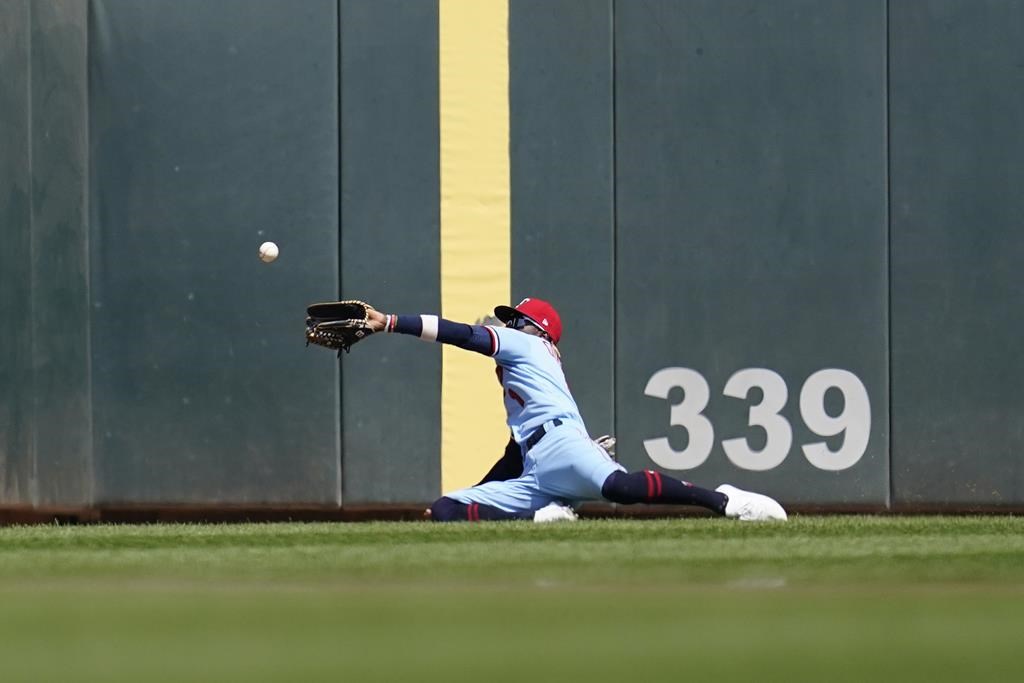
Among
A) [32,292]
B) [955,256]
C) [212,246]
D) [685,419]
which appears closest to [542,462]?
[685,419]

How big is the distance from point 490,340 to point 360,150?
2.19 m

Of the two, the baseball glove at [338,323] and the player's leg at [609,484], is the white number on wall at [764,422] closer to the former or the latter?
the player's leg at [609,484]

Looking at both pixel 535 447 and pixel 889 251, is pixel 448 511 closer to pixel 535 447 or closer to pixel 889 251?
pixel 535 447

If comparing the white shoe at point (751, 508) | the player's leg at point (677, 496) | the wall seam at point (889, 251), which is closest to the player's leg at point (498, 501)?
the player's leg at point (677, 496)

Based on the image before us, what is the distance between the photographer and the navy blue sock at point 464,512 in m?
9.08

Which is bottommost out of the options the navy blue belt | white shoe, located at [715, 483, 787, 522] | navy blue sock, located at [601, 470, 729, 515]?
white shoe, located at [715, 483, 787, 522]

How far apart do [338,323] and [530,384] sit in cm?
111

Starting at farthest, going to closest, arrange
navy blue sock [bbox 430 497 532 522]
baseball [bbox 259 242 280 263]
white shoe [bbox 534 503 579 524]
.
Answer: baseball [bbox 259 242 280 263]
navy blue sock [bbox 430 497 532 522]
white shoe [bbox 534 503 579 524]

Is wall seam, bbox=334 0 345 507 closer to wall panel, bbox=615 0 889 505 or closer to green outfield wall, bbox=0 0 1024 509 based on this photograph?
green outfield wall, bbox=0 0 1024 509

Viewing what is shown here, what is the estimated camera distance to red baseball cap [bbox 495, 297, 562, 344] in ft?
31.4

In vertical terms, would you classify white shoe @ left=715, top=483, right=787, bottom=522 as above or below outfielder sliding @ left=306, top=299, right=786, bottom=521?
below

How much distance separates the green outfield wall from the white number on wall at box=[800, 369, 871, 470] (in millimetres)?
14

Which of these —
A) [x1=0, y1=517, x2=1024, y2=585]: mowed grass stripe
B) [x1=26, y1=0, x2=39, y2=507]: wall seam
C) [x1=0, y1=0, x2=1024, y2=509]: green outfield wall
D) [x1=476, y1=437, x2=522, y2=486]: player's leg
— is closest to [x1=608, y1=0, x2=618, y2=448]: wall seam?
[x1=0, y1=0, x2=1024, y2=509]: green outfield wall

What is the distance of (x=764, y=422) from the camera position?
1062 cm
